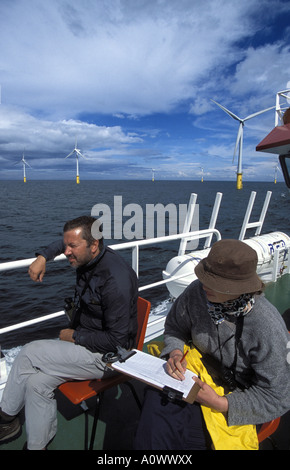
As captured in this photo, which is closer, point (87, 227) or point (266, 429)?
point (266, 429)

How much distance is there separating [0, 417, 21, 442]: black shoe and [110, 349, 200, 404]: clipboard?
38.3 inches

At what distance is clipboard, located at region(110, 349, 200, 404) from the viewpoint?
155cm

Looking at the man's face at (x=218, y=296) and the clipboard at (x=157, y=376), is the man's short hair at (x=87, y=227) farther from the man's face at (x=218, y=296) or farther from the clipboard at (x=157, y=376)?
the man's face at (x=218, y=296)

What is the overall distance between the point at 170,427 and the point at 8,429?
4.36ft

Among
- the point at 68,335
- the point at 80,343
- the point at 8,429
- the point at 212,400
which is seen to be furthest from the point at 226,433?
the point at 8,429

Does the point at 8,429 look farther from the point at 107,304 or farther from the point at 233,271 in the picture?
the point at 233,271

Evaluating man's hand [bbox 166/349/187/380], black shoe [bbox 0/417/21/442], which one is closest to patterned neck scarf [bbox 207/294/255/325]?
man's hand [bbox 166/349/187/380]

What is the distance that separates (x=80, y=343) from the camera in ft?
7.14

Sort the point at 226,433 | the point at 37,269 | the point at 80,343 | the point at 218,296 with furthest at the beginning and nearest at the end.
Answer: the point at 37,269, the point at 80,343, the point at 218,296, the point at 226,433

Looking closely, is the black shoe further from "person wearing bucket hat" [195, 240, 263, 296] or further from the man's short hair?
"person wearing bucket hat" [195, 240, 263, 296]

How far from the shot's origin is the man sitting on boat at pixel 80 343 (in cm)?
200

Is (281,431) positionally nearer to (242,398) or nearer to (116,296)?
(242,398)

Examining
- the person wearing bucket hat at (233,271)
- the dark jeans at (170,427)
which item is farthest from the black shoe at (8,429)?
the person wearing bucket hat at (233,271)

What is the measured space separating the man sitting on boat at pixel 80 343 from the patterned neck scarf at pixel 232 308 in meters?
0.66
